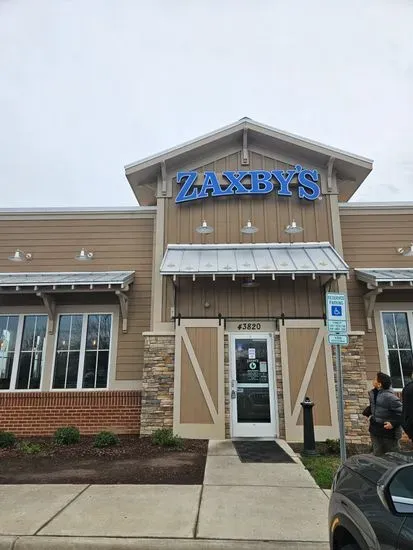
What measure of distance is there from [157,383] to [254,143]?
287 inches

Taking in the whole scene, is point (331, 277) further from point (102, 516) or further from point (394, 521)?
point (394, 521)

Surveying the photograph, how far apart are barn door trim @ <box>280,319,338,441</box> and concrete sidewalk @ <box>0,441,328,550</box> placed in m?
3.03

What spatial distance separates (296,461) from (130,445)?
367 centimetres

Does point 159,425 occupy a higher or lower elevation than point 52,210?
lower

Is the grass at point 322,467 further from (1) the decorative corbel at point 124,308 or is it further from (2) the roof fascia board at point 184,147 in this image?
(2) the roof fascia board at point 184,147

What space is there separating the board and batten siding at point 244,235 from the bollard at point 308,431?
2.41 meters

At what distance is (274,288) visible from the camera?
10.5 m

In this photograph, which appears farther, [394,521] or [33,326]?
[33,326]

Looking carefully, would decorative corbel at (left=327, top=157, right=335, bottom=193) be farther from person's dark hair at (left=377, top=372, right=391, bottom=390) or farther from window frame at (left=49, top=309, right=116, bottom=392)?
window frame at (left=49, top=309, right=116, bottom=392)

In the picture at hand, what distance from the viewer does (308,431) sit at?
27.2 feet

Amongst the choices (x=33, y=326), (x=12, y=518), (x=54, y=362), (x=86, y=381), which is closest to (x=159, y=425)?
(x=86, y=381)

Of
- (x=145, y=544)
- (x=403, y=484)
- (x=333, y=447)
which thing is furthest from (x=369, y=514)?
(x=333, y=447)

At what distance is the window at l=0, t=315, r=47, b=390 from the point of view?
34.6ft

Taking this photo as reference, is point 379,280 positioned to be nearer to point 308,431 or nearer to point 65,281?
point 308,431
